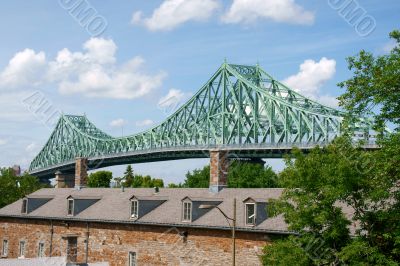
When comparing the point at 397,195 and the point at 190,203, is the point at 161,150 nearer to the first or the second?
the point at 190,203

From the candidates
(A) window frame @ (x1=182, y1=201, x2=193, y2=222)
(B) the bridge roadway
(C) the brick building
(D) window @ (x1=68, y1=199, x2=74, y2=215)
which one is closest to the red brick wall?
(C) the brick building

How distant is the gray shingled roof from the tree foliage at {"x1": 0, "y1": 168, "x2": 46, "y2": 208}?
19339mm

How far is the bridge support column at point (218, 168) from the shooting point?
113 feet

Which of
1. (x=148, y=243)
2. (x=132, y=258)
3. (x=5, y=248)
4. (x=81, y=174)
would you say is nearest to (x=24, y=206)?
(x=5, y=248)

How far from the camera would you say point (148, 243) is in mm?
33281

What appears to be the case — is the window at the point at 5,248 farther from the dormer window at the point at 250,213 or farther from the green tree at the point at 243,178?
the green tree at the point at 243,178

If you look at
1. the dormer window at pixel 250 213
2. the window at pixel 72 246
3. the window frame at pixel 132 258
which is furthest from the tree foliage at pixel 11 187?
the dormer window at pixel 250 213

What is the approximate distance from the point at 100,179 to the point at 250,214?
3652 inches

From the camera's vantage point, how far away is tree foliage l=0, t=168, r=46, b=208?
211 feet

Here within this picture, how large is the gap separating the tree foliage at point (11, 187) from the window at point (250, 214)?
39198 millimetres

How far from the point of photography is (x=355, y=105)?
66.3ft

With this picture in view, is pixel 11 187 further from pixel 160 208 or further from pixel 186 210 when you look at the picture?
pixel 186 210

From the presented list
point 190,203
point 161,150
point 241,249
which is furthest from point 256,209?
point 161,150

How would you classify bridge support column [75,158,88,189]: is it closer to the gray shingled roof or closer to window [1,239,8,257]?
the gray shingled roof
